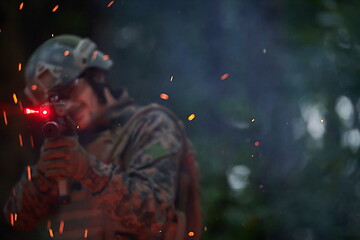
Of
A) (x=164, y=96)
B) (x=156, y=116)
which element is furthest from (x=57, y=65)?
(x=164, y=96)

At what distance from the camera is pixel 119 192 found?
4551 mm

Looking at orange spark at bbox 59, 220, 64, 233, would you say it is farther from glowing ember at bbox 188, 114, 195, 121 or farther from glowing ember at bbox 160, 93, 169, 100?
glowing ember at bbox 188, 114, 195, 121

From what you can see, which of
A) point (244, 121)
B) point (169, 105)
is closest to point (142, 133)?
point (169, 105)

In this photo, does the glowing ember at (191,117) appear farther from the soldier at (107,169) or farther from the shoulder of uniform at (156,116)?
the shoulder of uniform at (156,116)

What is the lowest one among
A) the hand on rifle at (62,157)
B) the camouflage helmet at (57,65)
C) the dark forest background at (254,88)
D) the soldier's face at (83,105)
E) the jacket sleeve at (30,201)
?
the dark forest background at (254,88)

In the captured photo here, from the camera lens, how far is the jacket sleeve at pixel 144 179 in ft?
14.8

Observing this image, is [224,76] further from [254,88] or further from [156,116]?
[156,116]

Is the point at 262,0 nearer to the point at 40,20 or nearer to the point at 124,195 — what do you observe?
the point at 40,20

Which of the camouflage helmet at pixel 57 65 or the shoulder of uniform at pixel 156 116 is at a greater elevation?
the camouflage helmet at pixel 57 65

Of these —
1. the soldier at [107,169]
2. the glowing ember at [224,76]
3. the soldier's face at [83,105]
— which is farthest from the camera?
the glowing ember at [224,76]

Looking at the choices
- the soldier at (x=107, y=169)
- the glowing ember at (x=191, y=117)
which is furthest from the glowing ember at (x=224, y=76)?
the soldier at (x=107, y=169)

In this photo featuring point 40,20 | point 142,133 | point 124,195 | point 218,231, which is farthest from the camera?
point 218,231

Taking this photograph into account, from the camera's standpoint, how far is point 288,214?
25.7ft

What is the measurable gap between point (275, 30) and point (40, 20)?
8.74 ft
